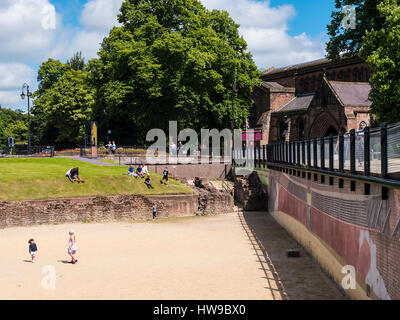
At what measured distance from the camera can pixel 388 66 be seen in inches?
1176

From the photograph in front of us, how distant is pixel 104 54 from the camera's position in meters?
57.2

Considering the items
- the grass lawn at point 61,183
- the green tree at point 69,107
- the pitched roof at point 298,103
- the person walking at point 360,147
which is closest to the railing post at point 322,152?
the person walking at point 360,147

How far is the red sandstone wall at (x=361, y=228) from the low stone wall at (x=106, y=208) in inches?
532

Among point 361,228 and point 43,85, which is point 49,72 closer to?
point 43,85

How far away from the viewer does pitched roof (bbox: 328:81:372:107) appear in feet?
172

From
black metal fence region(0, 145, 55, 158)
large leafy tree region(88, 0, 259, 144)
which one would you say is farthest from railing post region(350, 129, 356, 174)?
black metal fence region(0, 145, 55, 158)

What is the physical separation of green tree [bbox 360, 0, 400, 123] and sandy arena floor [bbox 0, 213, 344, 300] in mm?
9983

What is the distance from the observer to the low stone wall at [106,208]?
31.4 m

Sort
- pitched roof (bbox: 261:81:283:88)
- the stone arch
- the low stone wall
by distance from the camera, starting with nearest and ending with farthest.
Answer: the low stone wall → the stone arch → pitched roof (bbox: 261:81:283:88)

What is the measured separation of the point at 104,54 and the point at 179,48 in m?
10.8

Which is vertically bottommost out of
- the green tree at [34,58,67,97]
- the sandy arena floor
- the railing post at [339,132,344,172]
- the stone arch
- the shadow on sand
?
the shadow on sand

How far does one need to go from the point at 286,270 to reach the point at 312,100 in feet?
131

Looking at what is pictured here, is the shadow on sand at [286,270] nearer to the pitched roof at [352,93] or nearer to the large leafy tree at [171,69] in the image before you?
the large leafy tree at [171,69]

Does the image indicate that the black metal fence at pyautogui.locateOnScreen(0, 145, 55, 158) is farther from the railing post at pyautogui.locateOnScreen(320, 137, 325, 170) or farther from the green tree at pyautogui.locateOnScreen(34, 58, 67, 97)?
the railing post at pyautogui.locateOnScreen(320, 137, 325, 170)
